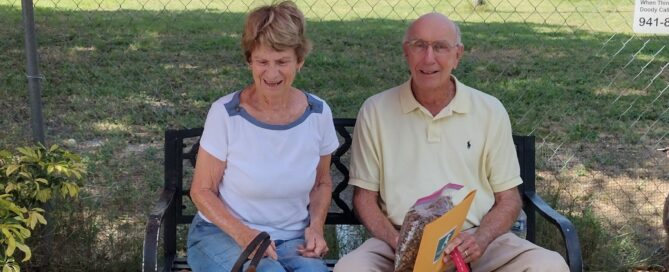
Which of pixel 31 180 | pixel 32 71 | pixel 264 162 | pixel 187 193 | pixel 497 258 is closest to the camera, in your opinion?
pixel 264 162

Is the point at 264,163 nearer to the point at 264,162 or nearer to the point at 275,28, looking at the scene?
the point at 264,162

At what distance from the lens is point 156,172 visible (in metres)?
5.71

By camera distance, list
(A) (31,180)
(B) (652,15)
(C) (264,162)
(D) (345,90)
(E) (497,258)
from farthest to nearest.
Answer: (D) (345,90)
(B) (652,15)
(A) (31,180)
(E) (497,258)
(C) (264,162)

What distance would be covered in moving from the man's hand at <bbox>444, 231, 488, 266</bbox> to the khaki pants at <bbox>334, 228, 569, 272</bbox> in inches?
4.6

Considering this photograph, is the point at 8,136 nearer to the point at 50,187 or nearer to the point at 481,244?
the point at 50,187

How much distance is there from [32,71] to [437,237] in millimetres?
2064

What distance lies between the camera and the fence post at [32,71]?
3.74 metres

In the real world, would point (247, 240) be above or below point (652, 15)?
below

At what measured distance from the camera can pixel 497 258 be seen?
3307 millimetres

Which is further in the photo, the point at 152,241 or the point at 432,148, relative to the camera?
the point at 432,148

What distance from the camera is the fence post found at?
3740 mm

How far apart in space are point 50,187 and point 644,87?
611 centimetres

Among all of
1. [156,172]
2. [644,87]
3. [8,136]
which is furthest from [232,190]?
[644,87]

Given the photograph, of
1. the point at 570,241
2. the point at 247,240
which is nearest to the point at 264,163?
the point at 247,240
